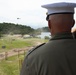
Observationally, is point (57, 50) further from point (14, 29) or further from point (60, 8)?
point (14, 29)

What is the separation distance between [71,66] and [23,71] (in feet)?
0.86

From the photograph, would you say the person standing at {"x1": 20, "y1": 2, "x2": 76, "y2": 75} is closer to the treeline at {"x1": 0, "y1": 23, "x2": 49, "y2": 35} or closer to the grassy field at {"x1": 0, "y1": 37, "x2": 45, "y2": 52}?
the grassy field at {"x1": 0, "y1": 37, "x2": 45, "y2": 52}

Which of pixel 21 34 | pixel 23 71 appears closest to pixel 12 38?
pixel 21 34

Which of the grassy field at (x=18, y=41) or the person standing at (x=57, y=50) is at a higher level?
the person standing at (x=57, y=50)

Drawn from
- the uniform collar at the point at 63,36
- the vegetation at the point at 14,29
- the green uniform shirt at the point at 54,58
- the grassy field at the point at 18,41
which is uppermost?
the uniform collar at the point at 63,36

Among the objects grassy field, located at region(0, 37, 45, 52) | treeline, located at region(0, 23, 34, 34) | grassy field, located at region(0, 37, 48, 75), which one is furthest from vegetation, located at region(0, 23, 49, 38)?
grassy field, located at region(0, 37, 48, 75)

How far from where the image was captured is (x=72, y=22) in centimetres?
140

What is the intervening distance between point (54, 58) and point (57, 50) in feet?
0.15

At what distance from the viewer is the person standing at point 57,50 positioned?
132 cm

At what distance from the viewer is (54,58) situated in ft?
4.37

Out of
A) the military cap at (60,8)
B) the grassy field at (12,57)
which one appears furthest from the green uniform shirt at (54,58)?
the grassy field at (12,57)

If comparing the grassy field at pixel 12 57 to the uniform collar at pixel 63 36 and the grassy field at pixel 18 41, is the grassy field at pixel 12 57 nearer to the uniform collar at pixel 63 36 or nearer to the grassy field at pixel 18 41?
the grassy field at pixel 18 41

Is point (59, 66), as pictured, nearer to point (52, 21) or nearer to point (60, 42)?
point (60, 42)

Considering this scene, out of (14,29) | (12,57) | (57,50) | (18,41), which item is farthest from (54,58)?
(14,29)
